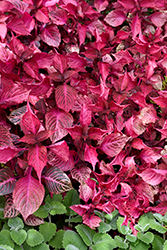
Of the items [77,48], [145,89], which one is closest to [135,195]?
[145,89]

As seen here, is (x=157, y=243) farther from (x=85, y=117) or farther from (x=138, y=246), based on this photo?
(x=85, y=117)

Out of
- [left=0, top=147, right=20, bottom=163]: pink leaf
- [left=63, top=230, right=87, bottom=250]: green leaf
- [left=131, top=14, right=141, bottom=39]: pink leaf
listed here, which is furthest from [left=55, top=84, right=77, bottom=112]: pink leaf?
[left=131, top=14, right=141, bottom=39]: pink leaf

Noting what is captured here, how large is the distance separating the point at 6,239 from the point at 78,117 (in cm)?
59

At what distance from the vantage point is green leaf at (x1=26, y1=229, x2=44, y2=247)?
0.88 m

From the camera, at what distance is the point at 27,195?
34.8 inches

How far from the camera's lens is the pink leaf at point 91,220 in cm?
92

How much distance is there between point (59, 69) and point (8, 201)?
1.83 feet

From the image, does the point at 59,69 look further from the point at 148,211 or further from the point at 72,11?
the point at 148,211

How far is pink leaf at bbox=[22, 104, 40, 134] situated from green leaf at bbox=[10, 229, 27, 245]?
37cm

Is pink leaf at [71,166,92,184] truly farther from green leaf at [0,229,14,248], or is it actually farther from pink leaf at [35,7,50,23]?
pink leaf at [35,7,50,23]

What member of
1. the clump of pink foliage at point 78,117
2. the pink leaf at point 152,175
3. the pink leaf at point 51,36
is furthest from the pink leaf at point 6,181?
the pink leaf at point 51,36

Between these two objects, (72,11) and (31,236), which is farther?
(72,11)

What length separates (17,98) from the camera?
0.92m

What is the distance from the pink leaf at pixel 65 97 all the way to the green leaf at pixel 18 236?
48 centimetres
